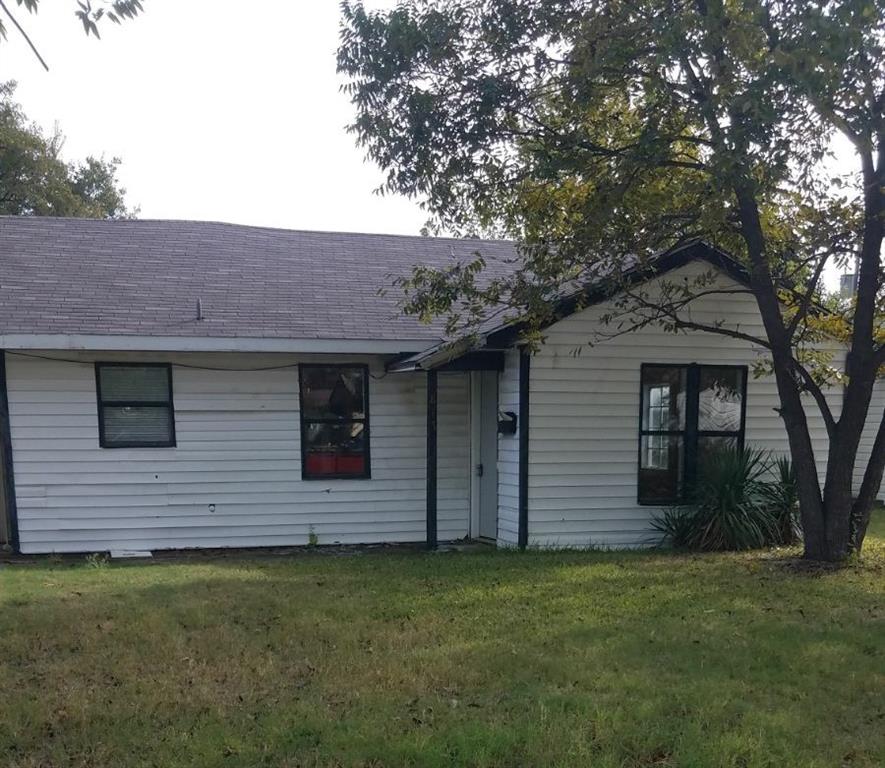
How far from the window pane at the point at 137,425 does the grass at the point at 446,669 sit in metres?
2.32

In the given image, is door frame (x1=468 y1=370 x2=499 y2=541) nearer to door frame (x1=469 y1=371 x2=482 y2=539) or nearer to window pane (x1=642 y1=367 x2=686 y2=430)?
door frame (x1=469 y1=371 x2=482 y2=539)

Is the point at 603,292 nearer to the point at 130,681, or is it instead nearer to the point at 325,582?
the point at 325,582

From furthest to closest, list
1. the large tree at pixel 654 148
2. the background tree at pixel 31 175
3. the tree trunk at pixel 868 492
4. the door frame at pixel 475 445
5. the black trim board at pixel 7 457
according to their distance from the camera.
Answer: the background tree at pixel 31 175, the door frame at pixel 475 445, the black trim board at pixel 7 457, the tree trunk at pixel 868 492, the large tree at pixel 654 148

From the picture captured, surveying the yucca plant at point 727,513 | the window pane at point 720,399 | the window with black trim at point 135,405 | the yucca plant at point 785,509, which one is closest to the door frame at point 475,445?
the yucca plant at point 727,513

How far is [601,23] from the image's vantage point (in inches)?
285

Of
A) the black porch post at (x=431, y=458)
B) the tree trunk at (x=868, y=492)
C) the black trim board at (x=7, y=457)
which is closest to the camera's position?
the tree trunk at (x=868, y=492)

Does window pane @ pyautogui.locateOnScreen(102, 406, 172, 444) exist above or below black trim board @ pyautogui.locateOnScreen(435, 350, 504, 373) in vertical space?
below

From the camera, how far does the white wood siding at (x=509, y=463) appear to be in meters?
9.73

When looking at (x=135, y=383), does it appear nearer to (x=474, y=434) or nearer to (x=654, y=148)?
(x=474, y=434)

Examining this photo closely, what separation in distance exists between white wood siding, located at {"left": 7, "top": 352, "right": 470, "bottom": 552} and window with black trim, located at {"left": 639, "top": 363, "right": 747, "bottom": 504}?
246cm

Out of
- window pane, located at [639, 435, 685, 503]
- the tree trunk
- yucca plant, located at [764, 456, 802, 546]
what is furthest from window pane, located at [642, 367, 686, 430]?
the tree trunk

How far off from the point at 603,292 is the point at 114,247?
7360 mm

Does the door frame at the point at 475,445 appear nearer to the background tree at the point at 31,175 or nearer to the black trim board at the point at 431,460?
the black trim board at the point at 431,460

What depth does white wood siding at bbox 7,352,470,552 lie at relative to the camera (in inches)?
379
